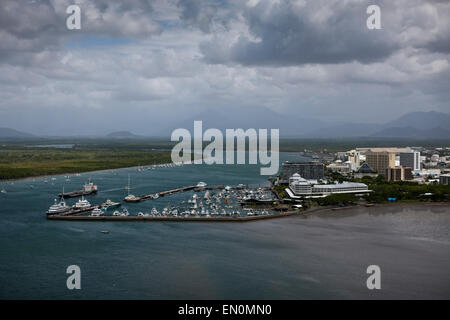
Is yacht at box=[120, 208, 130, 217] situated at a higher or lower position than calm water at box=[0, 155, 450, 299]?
higher

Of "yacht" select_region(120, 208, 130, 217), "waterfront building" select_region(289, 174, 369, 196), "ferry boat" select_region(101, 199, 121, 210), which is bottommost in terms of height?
"yacht" select_region(120, 208, 130, 217)

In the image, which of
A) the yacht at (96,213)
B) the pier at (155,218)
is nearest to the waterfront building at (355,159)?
the pier at (155,218)

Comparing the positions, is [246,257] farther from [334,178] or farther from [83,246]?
[334,178]

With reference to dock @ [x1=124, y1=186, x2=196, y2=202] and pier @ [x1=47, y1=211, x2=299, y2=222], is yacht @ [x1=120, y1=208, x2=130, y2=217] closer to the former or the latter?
pier @ [x1=47, y1=211, x2=299, y2=222]

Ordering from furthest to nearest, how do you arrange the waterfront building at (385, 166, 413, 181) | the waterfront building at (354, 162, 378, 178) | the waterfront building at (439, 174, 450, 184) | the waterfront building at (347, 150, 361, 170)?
the waterfront building at (347, 150, 361, 170) < the waterfront building at (354, 162, 378, 178) < the waterfront building at (385, 166, 413, 181) < the waterfront building at (439, 174, 450, 184)

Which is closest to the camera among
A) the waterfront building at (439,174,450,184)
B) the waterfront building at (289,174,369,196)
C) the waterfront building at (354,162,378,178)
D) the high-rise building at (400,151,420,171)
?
the waterfront building at (289,174,369,196)

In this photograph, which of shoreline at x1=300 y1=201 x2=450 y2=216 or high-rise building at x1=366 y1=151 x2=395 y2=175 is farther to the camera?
high-rise building at x1=366 y1=151 x2=395 y2=175

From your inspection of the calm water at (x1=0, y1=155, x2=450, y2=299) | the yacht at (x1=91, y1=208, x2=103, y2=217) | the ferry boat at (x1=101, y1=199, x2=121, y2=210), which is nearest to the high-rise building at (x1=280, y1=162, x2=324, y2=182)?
the calm water at (x1=0, y1=155, x2=450, y2=299)
